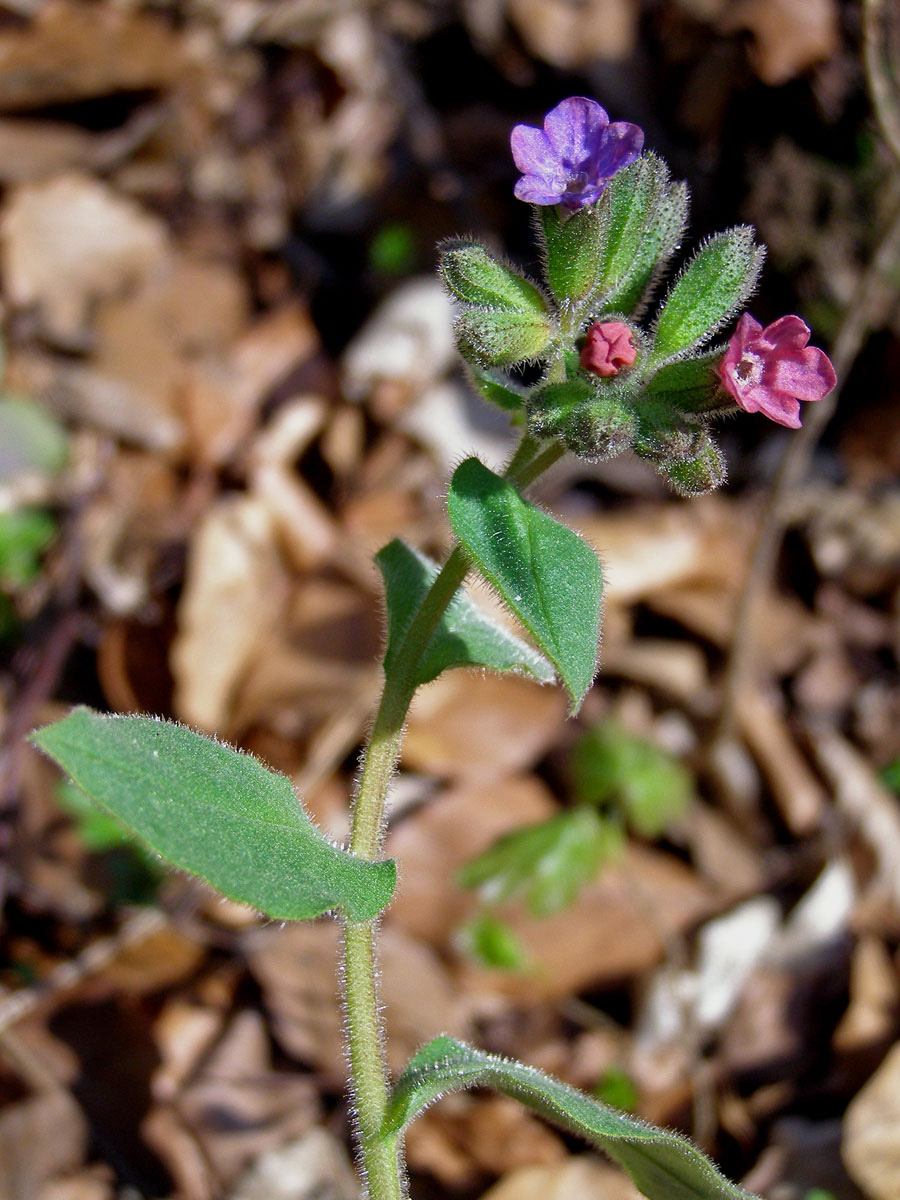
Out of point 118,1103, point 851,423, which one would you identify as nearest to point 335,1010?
point 118,1103

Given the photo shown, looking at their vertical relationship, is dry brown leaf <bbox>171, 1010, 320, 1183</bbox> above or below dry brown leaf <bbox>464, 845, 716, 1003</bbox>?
above

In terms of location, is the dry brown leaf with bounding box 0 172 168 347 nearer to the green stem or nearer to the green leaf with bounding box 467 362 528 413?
the green leaf with bounding box 467 362 528 413

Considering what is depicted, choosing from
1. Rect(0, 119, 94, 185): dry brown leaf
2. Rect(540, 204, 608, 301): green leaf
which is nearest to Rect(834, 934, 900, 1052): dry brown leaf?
Rect(540, 204, 608, 301): green leaf

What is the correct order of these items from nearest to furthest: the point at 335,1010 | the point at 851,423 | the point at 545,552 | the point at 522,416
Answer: the point at 545,552 < the point at 522,416 < the point at 335,1010 < the point at 851,423

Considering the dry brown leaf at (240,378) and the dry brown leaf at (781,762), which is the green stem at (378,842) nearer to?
the dry brown leaf at (781,762)

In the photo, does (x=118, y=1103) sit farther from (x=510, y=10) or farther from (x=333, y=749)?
(x=510, y=10)

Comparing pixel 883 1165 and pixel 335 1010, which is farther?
pixel 335 1010
